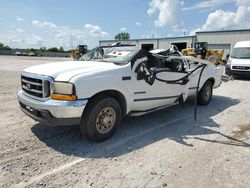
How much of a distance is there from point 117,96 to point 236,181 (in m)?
2.30

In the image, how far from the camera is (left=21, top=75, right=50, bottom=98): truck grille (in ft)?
11.9

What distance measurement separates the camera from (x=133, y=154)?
365cm

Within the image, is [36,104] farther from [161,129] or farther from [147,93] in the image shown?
[161,129]

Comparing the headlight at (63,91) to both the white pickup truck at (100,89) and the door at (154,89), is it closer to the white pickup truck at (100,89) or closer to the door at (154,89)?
the white pickup truck at (100,89)

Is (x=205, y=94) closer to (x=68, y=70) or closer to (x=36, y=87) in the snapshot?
(x=68, y=70)

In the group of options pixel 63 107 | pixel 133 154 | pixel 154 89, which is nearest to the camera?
pixel 63 107

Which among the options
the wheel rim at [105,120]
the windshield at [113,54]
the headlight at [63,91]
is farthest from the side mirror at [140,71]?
the headlight at [63,91]

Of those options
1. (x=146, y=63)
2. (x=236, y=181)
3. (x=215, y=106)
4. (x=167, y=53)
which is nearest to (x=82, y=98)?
(x=146, y=63)

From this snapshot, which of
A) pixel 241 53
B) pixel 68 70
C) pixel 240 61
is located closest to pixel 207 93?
pixel 68 70

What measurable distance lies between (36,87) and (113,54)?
1.80 m

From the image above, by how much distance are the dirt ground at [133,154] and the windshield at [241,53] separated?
9.63 meters

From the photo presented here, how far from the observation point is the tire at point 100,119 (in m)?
3.77

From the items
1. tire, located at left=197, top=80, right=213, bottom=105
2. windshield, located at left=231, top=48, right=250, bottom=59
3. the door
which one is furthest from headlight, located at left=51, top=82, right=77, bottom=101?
windshield, located at left=231, top=48, right=250, bottom=59

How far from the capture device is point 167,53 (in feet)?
21.1
